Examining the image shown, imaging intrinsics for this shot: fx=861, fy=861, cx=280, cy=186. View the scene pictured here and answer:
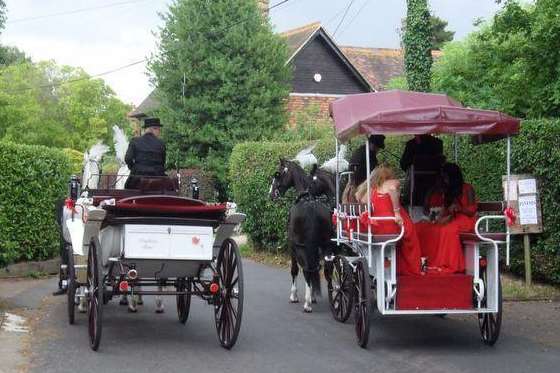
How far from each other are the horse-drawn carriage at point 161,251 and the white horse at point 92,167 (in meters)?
3.05

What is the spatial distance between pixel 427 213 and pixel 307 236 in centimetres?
219

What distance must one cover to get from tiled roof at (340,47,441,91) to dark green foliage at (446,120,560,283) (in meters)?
30.0

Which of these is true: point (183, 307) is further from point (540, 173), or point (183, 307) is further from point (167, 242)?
point (540, 173)

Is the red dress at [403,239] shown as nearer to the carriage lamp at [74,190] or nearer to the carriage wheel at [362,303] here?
the carriage wheel at [362,303]

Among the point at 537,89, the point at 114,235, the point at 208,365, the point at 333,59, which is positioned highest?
the point at 333,59

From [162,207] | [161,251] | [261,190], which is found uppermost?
[261,190]

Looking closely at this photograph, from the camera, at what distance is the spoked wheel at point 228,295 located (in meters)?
8.80

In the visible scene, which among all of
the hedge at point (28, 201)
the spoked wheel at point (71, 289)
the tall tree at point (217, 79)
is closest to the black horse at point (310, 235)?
the spoked wheel at point (71, 289)

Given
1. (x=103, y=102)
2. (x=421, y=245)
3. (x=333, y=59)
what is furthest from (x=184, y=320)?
(x=103, y=102)

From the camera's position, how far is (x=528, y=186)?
12.8 metres

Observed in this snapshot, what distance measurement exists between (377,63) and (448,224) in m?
38.7

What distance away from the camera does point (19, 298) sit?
12.9m

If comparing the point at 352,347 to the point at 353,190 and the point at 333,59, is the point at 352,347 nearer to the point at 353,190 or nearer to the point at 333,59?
the point at 353,190

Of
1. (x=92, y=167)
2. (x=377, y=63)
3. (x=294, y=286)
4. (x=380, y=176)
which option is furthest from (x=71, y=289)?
(x=377, y=63)
